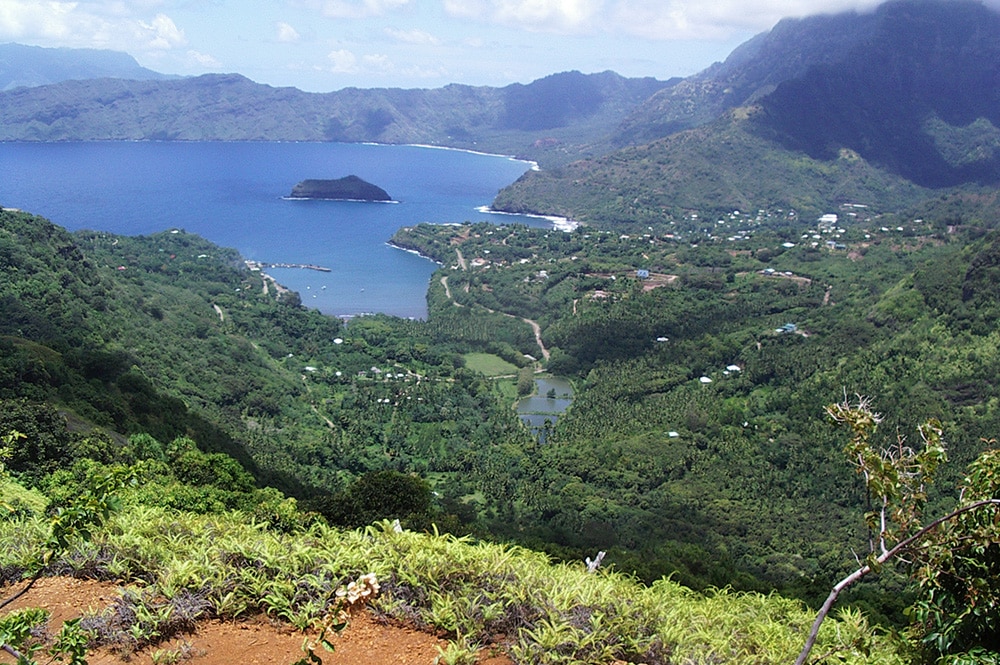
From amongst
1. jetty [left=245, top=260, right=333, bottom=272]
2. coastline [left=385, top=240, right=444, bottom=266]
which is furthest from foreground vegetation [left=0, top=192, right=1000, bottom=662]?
coastline [left=385, top=240, right=444, bottom=266]

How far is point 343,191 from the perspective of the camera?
106 m

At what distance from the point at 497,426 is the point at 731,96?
440 feet

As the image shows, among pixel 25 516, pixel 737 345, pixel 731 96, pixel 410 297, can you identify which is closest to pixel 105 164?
pixel 410 297

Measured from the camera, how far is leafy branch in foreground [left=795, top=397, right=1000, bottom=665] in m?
4.01

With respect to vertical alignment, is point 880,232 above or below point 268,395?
above

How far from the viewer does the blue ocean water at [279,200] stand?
65.9 m

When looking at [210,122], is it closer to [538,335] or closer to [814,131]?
[814,131]

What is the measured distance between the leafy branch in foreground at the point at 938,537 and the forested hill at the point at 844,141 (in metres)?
83.1

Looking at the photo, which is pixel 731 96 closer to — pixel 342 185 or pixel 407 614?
pixel 342 185

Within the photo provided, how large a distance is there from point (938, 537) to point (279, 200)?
4200 inches

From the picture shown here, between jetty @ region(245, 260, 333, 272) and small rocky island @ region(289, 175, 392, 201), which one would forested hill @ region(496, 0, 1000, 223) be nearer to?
small rocky island @ region(289, 175, 392, 201)

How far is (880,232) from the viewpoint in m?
64.8

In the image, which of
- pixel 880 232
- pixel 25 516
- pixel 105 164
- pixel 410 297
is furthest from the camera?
pixel 105 164

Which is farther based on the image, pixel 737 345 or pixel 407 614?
pixel 737 345
